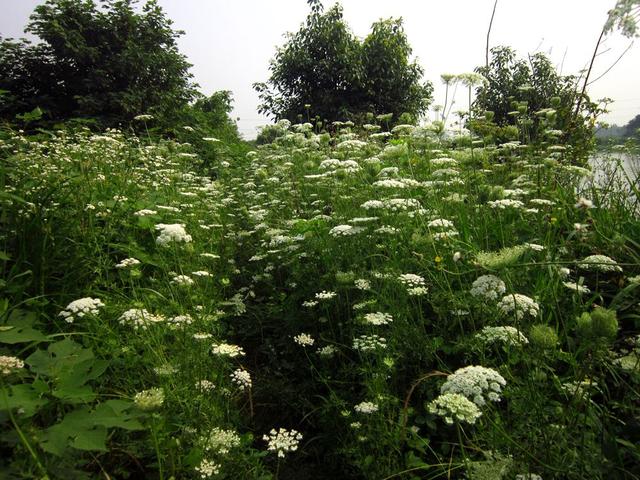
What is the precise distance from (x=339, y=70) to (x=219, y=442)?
1185cm

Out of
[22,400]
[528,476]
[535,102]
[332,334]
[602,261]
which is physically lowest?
[332,334]

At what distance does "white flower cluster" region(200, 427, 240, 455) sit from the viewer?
5.16 ft

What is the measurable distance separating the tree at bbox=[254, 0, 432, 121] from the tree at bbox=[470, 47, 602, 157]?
3.34 metres

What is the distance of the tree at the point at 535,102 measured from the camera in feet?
12.8

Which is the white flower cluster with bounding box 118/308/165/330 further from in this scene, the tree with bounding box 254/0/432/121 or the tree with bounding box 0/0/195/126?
the tree with bounding box 254/0/432/121

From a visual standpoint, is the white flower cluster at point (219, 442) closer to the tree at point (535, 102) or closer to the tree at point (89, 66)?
the tree at point (535, 102)

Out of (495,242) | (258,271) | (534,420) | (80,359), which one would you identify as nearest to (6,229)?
(80,359)

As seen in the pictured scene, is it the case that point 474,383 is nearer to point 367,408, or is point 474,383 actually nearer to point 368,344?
point 367,408

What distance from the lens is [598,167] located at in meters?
3.92

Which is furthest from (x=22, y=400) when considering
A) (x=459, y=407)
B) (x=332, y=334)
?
(x=332, y=334)

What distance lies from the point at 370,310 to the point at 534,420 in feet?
3.67

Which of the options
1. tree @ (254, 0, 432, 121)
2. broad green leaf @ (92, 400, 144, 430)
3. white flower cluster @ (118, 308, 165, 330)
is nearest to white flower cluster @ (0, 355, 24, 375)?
broad green leaf @ (92, 400, 144, 430)

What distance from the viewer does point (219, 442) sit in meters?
1.58

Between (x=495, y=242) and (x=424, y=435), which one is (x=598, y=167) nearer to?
(x=495, y=242)
